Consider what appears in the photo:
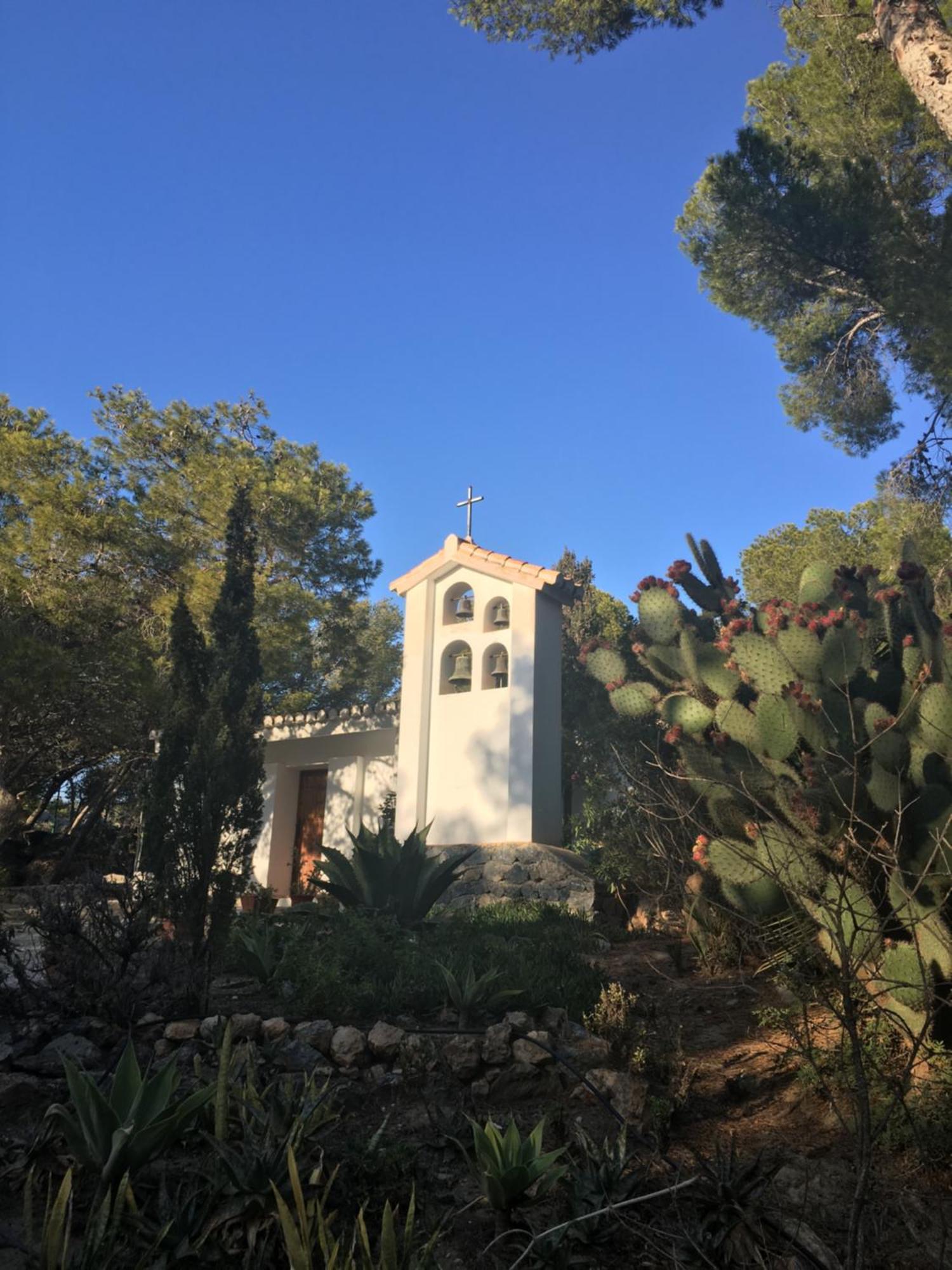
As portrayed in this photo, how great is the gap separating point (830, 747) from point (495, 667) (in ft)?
22.5

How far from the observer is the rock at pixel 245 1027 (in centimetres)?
497

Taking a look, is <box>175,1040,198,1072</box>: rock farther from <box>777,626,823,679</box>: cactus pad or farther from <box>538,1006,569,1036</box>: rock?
<box>777,626,823,679</box>: cactus pad

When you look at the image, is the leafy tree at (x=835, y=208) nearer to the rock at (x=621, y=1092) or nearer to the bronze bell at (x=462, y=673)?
the bronze bell at (x=462, y=673)

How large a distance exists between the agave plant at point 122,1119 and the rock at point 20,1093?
2.96 feet

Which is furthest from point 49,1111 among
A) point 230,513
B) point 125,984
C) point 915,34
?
point 915,34

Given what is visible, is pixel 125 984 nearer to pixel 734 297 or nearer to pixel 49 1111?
pixel 49 1111

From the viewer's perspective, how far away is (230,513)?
8.34 metres

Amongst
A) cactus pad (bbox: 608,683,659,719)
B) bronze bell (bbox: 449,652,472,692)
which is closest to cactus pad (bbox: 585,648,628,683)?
cactus pad (bbox: 608,683,659,719)

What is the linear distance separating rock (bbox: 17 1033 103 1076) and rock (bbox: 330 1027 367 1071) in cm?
119

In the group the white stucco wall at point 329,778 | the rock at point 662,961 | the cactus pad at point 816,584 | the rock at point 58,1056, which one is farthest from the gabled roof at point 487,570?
the rock at point 58,1056

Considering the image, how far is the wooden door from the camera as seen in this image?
45.9ft

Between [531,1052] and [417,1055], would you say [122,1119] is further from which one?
[531,1052]

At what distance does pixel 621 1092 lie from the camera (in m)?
4.40

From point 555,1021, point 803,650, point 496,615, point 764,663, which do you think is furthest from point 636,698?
point 496,615
